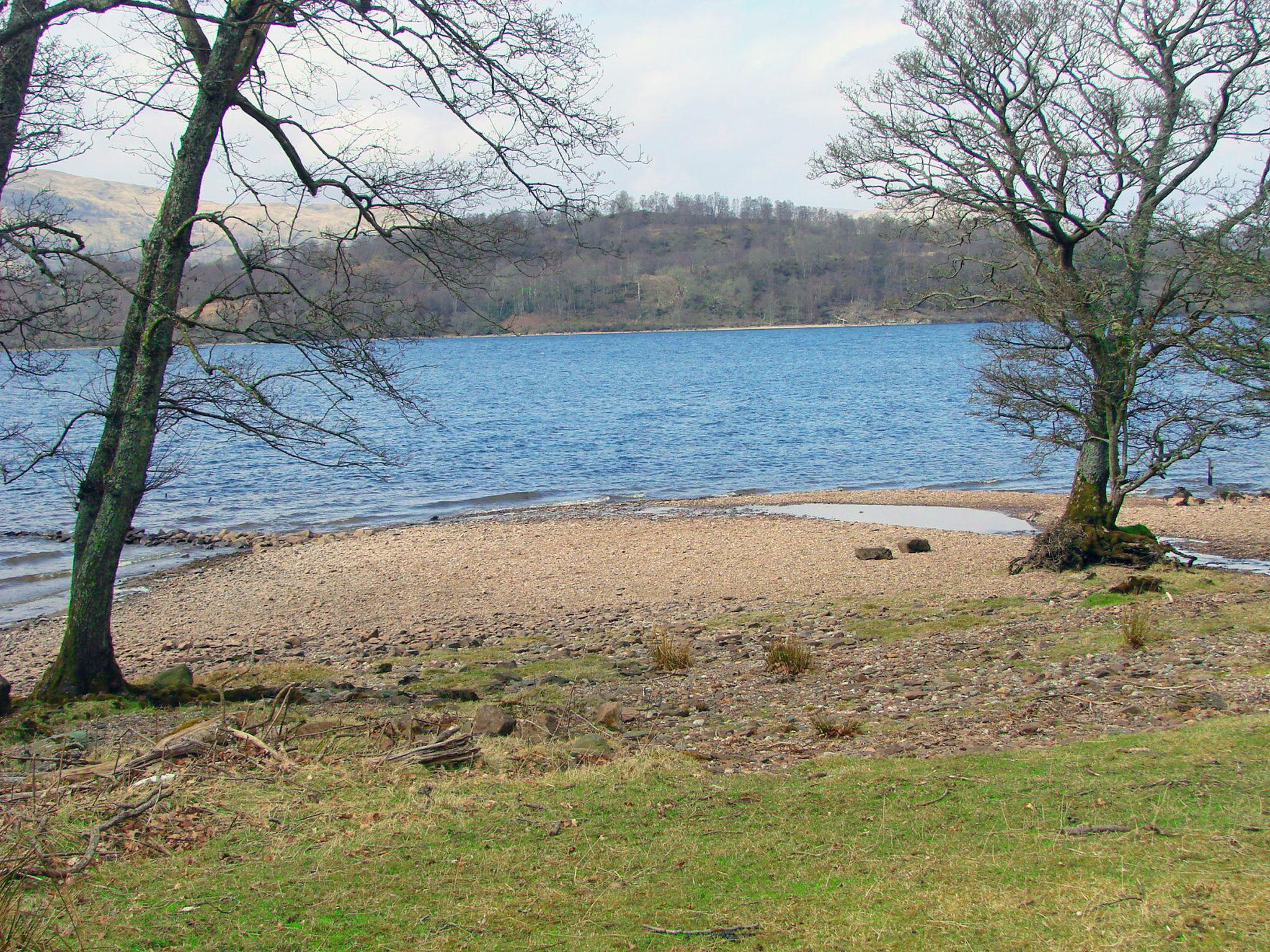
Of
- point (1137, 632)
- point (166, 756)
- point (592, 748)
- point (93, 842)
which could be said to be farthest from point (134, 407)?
point (1137, 632)

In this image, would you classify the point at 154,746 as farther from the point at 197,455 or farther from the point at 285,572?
the point at 197,455

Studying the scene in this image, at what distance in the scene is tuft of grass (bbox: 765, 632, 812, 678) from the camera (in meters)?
9.07

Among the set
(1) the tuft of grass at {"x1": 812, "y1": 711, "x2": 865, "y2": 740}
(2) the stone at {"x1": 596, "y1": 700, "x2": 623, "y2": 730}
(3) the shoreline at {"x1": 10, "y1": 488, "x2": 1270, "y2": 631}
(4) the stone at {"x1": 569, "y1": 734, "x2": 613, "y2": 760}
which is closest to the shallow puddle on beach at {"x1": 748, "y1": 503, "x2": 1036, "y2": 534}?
(3) the shoreline at {"x1": 10, "y1": 488, "x2": 1270, "y2": 631}

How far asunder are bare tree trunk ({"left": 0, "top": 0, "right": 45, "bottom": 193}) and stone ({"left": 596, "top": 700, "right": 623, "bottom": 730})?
639cm

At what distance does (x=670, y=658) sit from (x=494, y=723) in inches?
132

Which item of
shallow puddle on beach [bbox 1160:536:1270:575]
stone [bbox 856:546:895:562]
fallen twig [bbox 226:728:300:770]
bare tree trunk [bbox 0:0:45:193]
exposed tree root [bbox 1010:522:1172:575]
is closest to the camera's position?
fallen twig [bbox 226:728:300:770]

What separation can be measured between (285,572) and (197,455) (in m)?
20.4

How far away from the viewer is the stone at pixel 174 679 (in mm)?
8695

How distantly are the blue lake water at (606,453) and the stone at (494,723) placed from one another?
407 centimetres

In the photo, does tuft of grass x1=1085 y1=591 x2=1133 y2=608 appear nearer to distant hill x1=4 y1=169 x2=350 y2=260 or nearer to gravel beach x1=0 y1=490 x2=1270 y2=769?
gravel beach x1=0 y1=490 x2=1270 y2=769

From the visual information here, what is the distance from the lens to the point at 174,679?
8922 mm

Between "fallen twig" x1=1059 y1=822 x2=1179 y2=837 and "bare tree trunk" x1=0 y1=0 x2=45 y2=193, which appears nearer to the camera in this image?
"fallen twig" x1=1059 y1=822 x2=1179 y2=837

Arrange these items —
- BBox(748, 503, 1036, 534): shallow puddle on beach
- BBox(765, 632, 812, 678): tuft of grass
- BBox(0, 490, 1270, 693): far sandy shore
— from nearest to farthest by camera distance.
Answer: BBox(765, 632, 812, 678): tuft of grass < BBox(0, 490, 1270, 693): far sandy shore < BBox(748, 503, 1036, 534): shallow puddle on beach

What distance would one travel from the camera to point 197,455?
36594 mm
